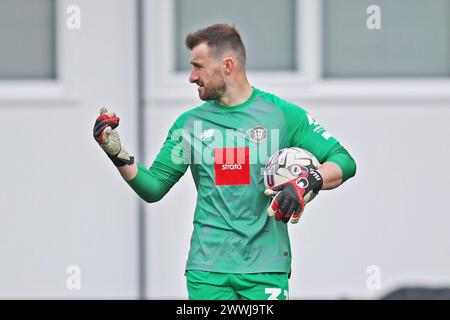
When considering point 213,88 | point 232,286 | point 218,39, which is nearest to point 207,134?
point 213,88

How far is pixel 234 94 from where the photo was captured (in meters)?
7.56

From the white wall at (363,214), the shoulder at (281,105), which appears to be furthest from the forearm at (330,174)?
the white wall at (363,214)

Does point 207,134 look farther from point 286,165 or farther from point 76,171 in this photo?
point 76,171

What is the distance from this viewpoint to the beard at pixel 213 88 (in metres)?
7.48

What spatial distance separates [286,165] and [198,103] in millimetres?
2699

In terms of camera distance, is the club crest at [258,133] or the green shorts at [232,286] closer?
the green shorts at [232,286]

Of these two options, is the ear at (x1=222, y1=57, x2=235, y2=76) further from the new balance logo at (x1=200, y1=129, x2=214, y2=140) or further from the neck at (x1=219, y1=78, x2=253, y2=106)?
the new balance logo at (x1=200, y1=129, x2=214, y2=140)

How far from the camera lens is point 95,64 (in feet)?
32.6

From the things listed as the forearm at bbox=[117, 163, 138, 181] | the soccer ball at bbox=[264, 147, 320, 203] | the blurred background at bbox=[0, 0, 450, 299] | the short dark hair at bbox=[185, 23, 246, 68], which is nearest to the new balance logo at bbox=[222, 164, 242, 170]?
the soccer ball at bbox=[264, 147, 320, 203]

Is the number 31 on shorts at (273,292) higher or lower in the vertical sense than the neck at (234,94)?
lower

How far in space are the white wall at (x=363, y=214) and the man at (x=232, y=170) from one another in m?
2.32

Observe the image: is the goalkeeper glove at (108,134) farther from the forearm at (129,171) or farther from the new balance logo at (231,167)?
the new balance logo at (231,167)

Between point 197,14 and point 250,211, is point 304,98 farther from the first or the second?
point 250,211

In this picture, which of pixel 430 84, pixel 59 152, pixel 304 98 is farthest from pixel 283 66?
pixel 59 152
